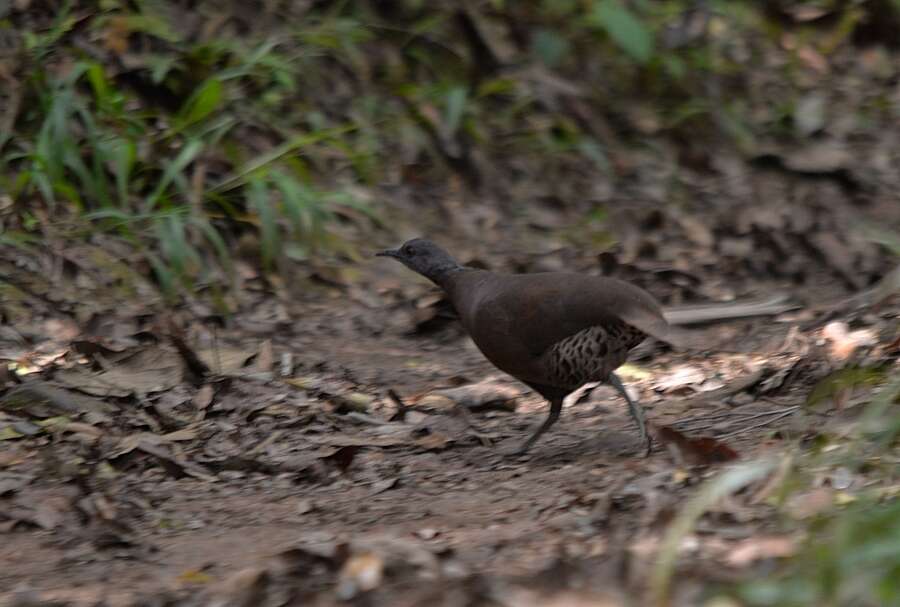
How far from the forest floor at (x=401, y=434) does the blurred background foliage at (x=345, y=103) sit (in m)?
0.42

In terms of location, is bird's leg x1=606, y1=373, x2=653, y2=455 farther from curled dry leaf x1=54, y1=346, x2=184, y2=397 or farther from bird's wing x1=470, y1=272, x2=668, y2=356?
curled dry leaf x1=54, y1=346, x2=184, y2=397

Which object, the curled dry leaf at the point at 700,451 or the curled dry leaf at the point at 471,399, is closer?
the curled dry leaf at the point at 700,451

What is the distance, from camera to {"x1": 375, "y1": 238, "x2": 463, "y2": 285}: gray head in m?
5.83

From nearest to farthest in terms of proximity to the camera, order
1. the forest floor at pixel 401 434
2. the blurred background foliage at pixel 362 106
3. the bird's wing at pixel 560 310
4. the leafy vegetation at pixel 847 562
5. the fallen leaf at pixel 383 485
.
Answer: the leafy vegetation at pixel 847 562
the forest floor at pixel 401 434
the fallen leaf at pixel 383 485
the bird's wing at pixel 560 310
the blurred background foliage at pixel 362 106

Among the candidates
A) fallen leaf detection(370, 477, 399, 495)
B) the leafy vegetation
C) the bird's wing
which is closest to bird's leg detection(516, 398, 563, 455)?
the bird's wing

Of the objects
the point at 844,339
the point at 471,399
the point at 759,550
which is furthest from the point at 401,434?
the point at 759,550

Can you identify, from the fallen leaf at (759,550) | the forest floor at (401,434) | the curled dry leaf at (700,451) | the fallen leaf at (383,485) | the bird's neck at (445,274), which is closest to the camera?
the fallen leaf at (759,550)

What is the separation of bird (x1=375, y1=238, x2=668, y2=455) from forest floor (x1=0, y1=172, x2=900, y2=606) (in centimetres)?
31

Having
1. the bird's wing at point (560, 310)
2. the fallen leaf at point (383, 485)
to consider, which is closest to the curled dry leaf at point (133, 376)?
the fallen leaf at point (383, 485)

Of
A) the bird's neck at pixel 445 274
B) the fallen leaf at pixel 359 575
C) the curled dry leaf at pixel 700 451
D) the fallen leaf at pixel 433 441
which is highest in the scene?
the bird's neck at pixel 445 274

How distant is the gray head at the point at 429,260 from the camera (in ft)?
19.1

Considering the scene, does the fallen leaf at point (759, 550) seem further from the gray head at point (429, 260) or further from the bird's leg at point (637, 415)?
the gray head at point (429, 260)

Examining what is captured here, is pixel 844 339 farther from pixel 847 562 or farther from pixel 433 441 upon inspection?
pixel 847 562

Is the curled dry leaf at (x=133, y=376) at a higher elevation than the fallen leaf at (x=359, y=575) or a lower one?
lower
